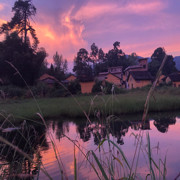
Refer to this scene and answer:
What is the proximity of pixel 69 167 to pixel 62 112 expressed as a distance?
622 centimetres

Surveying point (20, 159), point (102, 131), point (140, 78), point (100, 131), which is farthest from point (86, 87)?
point (102, 131)

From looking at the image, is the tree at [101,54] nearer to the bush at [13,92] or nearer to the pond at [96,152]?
the bush at [13,92]

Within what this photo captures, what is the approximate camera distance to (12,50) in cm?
2334

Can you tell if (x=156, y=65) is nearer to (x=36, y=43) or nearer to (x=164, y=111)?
(x=36, y=43)

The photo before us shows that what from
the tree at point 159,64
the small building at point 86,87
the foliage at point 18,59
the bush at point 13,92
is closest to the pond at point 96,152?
the bush at point 13,92

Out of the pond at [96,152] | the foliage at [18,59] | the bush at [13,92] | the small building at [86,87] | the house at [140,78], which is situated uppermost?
the foliage at [18,59]

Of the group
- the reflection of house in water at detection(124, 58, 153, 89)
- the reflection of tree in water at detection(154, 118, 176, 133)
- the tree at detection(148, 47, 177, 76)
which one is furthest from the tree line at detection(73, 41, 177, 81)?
the reflection of tree in water at detection(154, 118, 176, 133)

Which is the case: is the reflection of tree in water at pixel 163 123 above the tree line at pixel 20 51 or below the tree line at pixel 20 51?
below

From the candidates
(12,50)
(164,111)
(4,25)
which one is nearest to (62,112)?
(164,111)

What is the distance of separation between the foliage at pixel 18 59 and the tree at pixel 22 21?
1.72m

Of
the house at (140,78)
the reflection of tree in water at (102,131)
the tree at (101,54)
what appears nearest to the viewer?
the reflection of tree in water at (102,131)

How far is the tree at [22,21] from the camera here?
2585 centimetres

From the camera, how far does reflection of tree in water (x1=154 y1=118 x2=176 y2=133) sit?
263 inches

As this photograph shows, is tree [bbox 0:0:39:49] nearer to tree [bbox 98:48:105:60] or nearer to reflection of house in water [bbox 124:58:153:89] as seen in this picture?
reflection of house in water [bbox 124:58:153:89]
